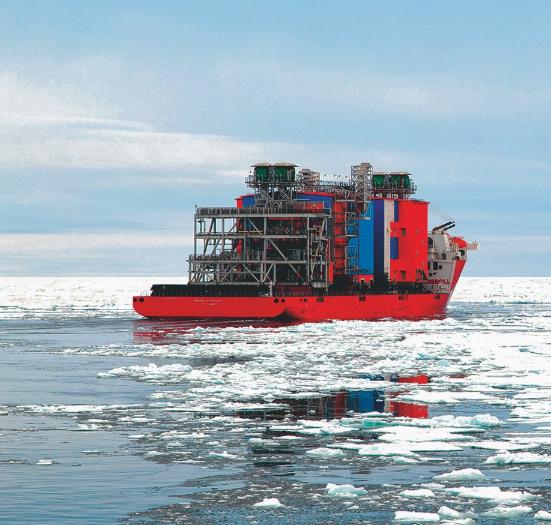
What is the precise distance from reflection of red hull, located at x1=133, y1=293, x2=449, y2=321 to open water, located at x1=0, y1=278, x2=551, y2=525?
28084 millimetres

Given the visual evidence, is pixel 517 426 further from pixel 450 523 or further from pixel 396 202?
pixel 396 202

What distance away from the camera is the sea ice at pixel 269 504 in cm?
1405

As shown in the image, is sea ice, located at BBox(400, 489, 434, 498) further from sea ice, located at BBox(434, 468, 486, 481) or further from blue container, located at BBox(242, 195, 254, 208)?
blue container, located at BBox(242, 195, 254, 208)

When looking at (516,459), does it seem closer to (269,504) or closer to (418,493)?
(418,493)

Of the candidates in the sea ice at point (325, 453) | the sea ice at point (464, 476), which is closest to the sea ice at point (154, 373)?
the sea ice at point (325, 453)

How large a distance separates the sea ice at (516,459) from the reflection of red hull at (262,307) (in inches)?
1946

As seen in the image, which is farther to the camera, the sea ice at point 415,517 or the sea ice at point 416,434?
the sea ice at point 416,434

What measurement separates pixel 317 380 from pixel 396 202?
56247mm

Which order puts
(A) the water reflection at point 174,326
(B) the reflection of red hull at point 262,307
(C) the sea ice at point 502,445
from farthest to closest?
(B) the reflection of red hull at point 262,307, (A) the water reflection at point 174,326, (C) the sea ice at point 502,445

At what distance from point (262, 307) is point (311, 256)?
8229mm

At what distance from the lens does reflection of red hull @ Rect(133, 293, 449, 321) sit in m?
67.1

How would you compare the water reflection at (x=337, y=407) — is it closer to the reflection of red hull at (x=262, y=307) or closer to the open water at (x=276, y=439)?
the open water at (x=276, y=439)

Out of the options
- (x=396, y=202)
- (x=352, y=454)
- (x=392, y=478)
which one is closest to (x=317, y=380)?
(x=352, y=454)

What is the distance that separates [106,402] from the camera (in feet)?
80.3
